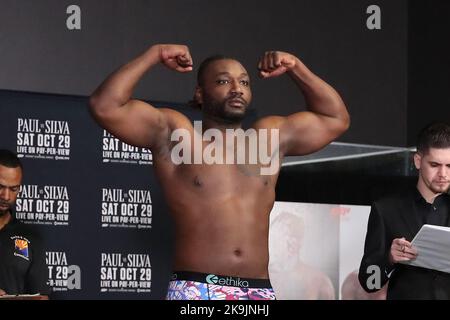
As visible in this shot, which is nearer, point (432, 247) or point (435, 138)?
point (432, 247)

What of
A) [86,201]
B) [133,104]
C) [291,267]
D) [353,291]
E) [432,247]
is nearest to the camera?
[133,104]

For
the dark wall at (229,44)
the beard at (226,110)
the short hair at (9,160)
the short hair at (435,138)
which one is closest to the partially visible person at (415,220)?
the short hair at (435,138)

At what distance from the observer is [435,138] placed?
3730 millimetres

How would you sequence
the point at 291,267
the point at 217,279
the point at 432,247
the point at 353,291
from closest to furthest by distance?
the point at 217,279 < the point at 432,247 < the point at 291,267 < the point at 353,291

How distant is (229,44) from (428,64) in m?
1.26

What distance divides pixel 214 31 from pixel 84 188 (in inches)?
49.0

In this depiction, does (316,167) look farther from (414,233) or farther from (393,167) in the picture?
(414,233)

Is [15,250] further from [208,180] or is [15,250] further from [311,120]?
[311,120]

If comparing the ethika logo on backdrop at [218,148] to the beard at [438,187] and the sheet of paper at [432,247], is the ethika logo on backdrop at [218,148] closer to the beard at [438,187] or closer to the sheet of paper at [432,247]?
the sheet of paper at [432,247]

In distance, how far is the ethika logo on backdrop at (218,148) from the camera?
337 cm

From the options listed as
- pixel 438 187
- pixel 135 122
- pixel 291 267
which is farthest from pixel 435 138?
pixel 291 267

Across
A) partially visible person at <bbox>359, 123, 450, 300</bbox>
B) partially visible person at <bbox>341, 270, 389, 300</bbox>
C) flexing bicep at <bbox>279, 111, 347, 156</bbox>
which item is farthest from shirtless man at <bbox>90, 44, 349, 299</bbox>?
partially visible person at <bbox>341, 270, 389, 300</bbox>

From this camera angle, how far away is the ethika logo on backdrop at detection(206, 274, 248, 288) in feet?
10.7

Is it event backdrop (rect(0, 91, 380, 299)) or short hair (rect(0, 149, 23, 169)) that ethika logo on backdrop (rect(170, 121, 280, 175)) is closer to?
short hair (rect(0, 149, 23, 169))
